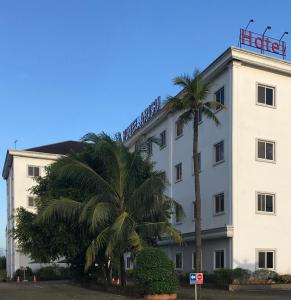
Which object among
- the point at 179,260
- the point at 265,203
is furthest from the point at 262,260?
the point at 179,260

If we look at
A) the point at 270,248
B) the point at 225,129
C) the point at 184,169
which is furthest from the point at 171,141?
the point at 270,248

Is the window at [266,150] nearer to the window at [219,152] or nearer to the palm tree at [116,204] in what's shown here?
the window at [219,152]

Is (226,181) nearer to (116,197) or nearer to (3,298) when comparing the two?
(116,197)

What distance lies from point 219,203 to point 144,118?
16.2m

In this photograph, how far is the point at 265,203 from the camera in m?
32.1

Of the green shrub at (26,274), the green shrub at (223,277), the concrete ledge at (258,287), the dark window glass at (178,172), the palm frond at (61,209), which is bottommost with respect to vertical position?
the green shrub at (26,274)

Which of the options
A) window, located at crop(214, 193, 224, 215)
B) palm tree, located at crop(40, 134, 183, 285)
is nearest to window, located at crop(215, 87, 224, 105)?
window, located at crop(214, 193, 224, 215)

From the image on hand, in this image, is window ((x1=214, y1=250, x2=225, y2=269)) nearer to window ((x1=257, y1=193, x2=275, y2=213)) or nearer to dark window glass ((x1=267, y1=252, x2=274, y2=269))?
dark window glass ((x1=267, y1=252, x2=274, y2=269))

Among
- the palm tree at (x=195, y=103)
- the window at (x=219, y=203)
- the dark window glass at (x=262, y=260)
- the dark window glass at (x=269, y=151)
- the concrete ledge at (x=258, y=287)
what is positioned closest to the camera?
the palm tree at (x=195, y=103)

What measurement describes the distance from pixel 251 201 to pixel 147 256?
10.3 meters

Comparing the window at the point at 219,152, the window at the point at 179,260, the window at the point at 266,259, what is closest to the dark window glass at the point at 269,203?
the window at the point at 266,259

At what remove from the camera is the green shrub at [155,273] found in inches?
890

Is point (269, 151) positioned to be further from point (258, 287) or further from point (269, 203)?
point (258, 287)

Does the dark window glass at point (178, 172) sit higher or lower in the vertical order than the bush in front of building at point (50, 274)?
higher
